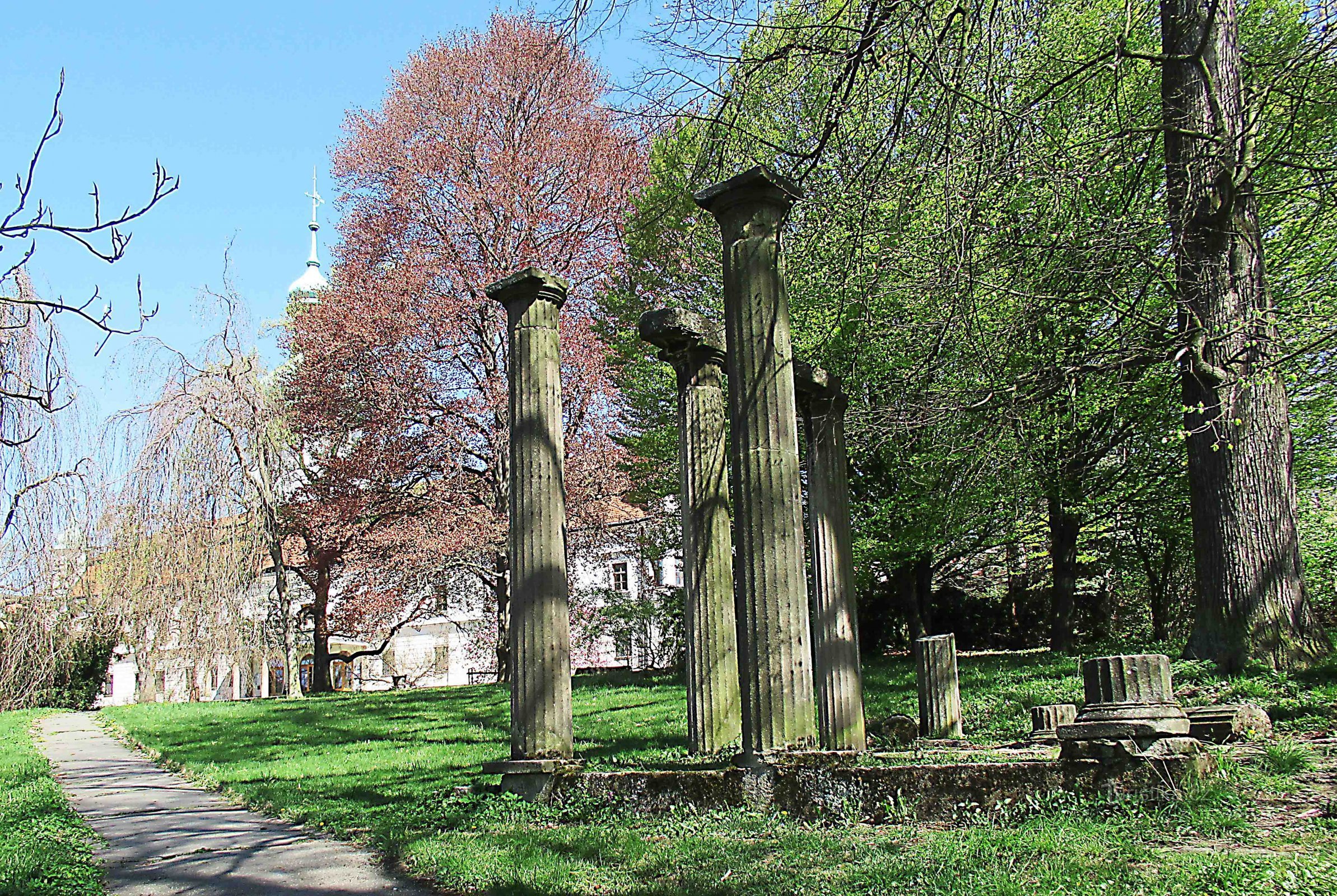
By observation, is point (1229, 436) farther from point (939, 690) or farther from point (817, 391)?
point (817, 391)

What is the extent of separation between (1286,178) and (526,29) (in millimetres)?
18510

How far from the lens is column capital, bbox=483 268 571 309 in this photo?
9.16m

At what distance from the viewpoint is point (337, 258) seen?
1067 inches

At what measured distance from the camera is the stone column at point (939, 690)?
1116 cm

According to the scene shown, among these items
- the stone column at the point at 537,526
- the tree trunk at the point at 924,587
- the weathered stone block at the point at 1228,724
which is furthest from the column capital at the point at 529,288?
the tree trunk at the point at 924,587

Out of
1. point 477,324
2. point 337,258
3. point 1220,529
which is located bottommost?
point 1220,529

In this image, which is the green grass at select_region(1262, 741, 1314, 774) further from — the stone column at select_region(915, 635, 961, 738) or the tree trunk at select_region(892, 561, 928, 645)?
the tree trunk at select_region(892, 561, 928, 645)

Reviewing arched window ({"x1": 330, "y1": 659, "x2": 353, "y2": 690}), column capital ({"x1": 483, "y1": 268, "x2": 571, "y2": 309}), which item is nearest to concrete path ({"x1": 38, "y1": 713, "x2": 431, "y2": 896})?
column capital ({"x1": 483, "y1": 268, "x2": 571, "y2": 309})

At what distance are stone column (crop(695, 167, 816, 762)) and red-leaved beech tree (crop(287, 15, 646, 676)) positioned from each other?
16179mm

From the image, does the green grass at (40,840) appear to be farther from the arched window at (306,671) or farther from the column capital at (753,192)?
the arched window at (306,671)

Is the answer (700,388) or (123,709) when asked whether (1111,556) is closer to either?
(700,388)

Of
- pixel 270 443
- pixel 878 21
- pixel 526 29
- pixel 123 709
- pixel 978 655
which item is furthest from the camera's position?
pixel 526 29

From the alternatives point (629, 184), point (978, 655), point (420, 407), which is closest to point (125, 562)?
point (420, 407)

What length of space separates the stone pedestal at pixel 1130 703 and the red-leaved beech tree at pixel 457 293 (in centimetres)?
1742
